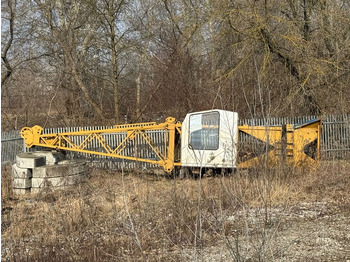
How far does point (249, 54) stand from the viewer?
15164 mm

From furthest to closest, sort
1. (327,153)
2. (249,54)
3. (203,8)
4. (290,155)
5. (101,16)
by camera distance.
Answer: (101,16) < (203,8) < (249,54) < (327,153) < (290,155)

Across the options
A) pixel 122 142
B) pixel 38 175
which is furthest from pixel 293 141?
pixel 38 175

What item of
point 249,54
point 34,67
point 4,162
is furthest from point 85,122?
point 249,54

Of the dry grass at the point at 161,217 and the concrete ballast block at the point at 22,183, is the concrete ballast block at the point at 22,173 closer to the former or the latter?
the concrete ballast block at the point at 22,183

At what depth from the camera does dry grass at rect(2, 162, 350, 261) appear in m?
4.82

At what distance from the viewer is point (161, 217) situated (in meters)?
6.33

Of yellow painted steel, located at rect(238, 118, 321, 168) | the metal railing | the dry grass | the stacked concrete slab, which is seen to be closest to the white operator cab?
yellow painted steel, located at rect(238, 118, 321, 168)

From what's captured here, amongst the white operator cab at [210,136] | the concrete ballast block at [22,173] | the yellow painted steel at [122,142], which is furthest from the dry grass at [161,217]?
the white operator cab at [210,136]

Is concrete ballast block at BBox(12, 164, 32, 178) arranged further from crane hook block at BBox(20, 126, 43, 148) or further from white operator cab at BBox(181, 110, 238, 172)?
white operator cab at BBox(181, 110, 238, 172)

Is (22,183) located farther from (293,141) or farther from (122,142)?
(293,141)

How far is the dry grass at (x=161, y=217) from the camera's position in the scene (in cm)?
482

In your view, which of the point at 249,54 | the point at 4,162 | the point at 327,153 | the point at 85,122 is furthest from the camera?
the point at 85,122

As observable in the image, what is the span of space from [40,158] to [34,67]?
13.4m

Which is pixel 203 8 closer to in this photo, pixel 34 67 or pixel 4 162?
pixel 4 162
